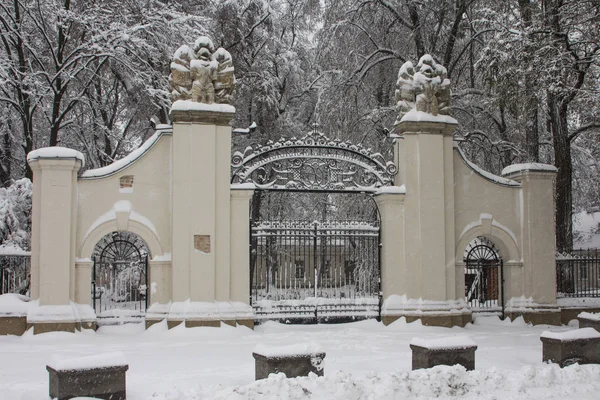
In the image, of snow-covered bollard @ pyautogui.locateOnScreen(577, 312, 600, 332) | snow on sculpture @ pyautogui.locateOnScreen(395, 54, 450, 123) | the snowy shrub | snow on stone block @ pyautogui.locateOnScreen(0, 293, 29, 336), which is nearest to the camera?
snow-covered bollard @ pyautogui.locateOnScreen(577, 312, 600, 332)

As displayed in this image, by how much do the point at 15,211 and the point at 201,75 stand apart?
688 cm

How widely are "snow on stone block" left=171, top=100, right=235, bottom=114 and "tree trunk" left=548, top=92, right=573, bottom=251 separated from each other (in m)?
8.89

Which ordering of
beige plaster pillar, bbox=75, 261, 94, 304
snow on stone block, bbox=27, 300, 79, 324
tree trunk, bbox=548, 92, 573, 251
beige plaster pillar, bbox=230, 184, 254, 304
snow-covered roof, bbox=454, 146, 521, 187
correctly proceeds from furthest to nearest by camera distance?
tree trunk, bbox=548, 92, 573, 251
snow-covered roof, bbox=454, 146, 521, 187
beige plaster pillar, bbox=230, 184, 254, 304
beige plaster pillar, bbox=75, 261, 94, 304
snow on stone block, bbox=27, 300, 79, 324

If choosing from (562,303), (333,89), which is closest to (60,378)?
(562,303)

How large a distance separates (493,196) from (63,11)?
39.3 feet

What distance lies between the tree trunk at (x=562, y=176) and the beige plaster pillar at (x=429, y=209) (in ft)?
13.4

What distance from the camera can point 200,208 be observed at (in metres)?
15.0

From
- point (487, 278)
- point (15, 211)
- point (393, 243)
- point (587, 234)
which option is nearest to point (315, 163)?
point (393, 243)

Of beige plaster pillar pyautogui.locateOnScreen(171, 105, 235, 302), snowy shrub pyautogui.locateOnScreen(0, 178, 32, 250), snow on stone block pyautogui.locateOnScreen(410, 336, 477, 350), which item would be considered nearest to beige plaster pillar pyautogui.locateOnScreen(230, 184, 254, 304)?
beige plaster pillar pyautogui.locateOnScreen(171, 105, 235, 302)

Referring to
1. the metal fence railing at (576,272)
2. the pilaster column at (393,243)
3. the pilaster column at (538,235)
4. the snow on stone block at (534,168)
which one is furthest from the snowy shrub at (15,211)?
the metal fence railing at (576,272)

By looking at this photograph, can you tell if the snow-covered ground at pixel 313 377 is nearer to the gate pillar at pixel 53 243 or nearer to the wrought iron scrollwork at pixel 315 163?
the gate pillar at pixel 53 243

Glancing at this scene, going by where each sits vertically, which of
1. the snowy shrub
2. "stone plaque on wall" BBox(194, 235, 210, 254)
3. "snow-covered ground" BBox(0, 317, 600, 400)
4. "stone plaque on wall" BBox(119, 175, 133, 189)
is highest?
"stone plaque on wall" BBox(119, 175, 133, 189)

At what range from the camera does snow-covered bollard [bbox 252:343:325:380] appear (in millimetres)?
9102

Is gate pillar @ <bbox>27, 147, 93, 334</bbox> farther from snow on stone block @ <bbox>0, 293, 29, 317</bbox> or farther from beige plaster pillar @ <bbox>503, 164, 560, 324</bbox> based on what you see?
beige plaster pillar @ <bbox>503, 164, 560, 324</bbox>
